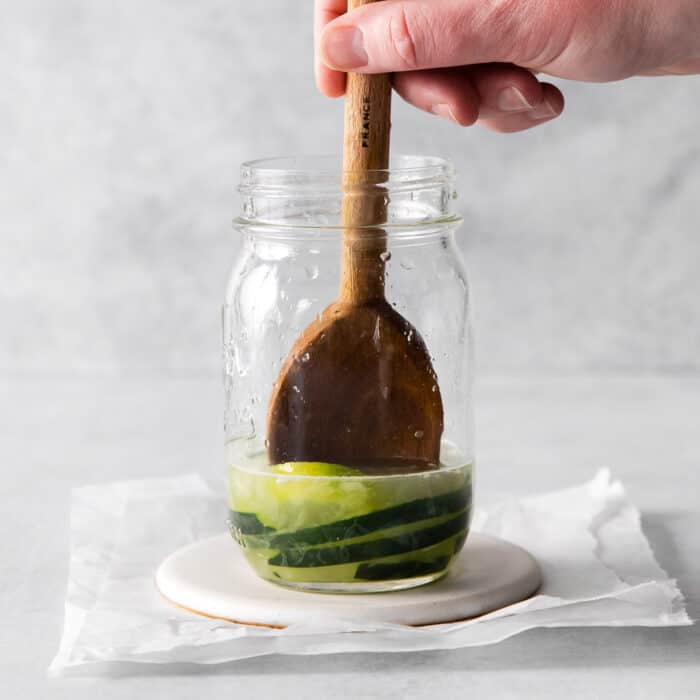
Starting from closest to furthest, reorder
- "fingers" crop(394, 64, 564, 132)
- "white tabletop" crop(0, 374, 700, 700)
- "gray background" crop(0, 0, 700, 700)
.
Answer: "white tabletop" crop(0, 374, 700, 700) → "fingers" crop(394, 64, 564, 132) → "gray background" crop(0, 0, 700, 700)

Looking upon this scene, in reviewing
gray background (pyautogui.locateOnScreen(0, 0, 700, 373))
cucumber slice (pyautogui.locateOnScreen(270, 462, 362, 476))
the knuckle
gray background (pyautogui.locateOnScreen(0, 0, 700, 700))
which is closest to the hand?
the knuckle

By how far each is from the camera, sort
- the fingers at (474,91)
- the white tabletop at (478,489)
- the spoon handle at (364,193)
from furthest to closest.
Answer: the fingers at (474,91), the spoon handle at (364,193), the white tabletop at (478,489)

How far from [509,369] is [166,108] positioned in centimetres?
61

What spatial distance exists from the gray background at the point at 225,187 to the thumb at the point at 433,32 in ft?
2.97

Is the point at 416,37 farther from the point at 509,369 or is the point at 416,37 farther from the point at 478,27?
the point at 509,369

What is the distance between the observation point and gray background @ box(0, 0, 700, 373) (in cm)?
179

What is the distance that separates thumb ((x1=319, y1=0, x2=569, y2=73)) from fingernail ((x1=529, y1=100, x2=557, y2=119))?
0.15 m

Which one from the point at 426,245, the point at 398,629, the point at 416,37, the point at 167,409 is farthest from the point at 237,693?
the point at 167,409

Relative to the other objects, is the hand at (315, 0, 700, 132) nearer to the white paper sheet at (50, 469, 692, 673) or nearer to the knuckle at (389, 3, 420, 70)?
the knuckle at (389, 3, 420, 70)

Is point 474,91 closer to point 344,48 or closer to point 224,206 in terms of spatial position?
point 344,48

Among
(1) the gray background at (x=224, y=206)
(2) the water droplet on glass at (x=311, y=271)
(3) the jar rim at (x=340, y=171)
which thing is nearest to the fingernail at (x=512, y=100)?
(3) the jar rim at (x=340, y=171)

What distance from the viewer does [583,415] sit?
5.19 feet

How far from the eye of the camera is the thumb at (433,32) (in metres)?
0.88

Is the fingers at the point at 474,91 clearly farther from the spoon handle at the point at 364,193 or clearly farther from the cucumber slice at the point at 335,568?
the cucumber slice at the point at 335,568
